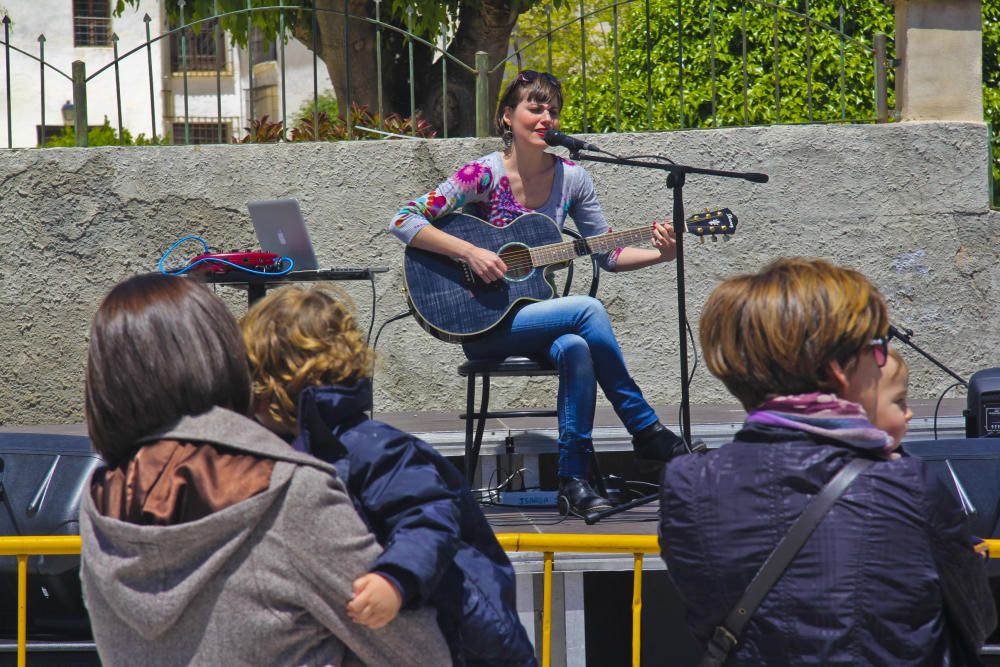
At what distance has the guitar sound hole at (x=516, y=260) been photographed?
416 centimetres

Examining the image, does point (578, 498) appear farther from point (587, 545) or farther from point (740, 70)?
point (740, 70)

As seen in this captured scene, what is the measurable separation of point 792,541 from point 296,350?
860mm

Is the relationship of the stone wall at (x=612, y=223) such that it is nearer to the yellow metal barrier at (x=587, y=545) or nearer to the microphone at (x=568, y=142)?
the microphone at (x=568, y=142)

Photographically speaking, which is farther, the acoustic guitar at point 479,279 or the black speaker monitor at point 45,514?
the acoustic guitar at point 479,279

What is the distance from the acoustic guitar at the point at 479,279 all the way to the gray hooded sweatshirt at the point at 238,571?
7.54ft

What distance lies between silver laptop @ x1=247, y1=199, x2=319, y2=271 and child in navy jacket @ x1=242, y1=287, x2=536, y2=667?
2.27m

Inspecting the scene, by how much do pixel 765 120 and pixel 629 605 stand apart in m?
4.04

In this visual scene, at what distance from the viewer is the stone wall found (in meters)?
6.05

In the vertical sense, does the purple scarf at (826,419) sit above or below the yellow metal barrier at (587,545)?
above

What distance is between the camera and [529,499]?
4293mm

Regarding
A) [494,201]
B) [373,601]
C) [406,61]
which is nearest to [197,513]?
[373,601]

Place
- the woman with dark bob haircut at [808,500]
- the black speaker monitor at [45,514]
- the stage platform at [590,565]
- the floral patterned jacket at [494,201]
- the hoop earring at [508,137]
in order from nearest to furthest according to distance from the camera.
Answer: the woman with dark bob haircut at [808,500] < the black speaker monitor at [45,514] < the stage platform at [590,565] < the floral patterned jacket at [494,201] < the hoop earring at [508,137]

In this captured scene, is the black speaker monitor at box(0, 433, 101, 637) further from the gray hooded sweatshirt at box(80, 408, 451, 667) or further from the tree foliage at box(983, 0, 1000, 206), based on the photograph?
the tree foliage at box(983, 0, 1000, 206)

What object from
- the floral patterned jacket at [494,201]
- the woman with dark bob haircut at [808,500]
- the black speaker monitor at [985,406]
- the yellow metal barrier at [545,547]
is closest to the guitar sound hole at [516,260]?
the floral patterned jacket at [494,201]
